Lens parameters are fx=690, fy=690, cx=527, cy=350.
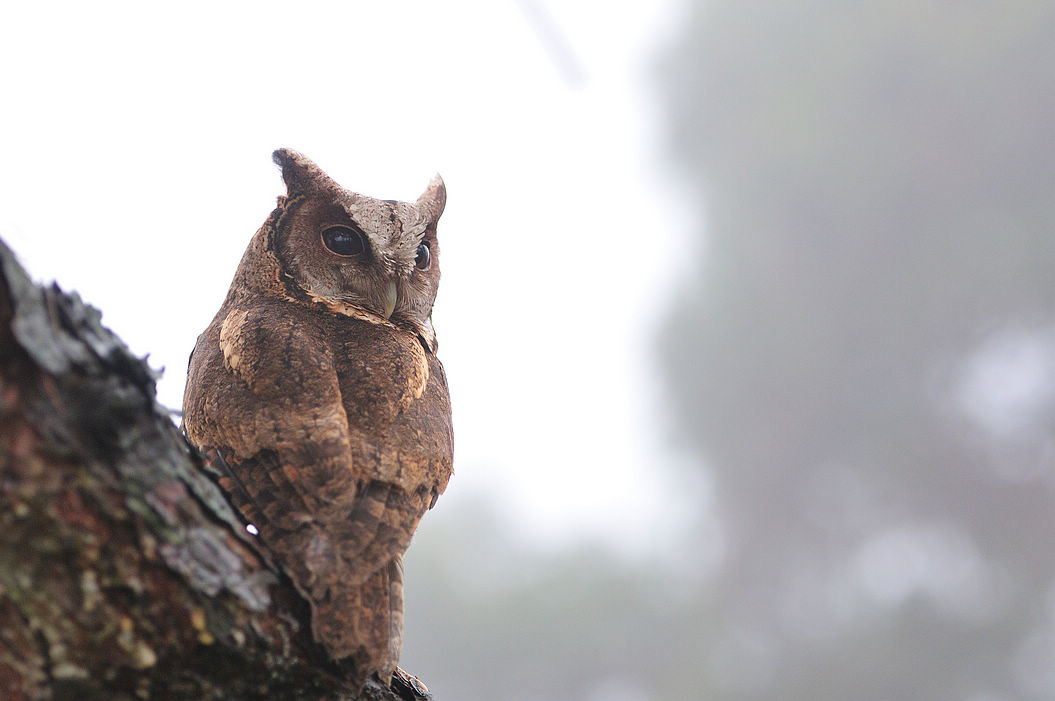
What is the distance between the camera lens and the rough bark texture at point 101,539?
649 millimetres

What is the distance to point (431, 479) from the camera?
1.12 m

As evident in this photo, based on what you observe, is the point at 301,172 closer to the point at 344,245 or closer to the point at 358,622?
the point at 344,245

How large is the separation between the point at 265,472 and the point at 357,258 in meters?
0.53

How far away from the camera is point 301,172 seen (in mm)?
1417

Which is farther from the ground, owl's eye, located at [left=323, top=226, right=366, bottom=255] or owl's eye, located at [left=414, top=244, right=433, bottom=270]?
owl's eye, located at [left=414, top=244, right=433, bottom=270]

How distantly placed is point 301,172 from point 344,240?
170mm

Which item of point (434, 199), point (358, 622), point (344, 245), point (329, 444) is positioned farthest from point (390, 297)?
point (358, 622)

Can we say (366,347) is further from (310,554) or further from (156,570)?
(156,570)

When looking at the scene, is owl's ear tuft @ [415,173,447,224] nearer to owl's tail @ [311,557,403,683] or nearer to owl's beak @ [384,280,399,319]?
owl's beak @ [384,280,399,319]

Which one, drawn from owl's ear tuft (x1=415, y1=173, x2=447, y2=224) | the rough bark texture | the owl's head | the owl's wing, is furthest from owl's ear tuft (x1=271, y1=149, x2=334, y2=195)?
the rough bark texture

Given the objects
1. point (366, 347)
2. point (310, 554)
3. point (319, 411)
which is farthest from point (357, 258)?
point (310, 554)

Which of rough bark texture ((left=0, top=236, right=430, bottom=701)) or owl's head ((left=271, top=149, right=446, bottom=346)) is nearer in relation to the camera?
rough bark texture ((left=0, top=236, right=430, bottom=701))

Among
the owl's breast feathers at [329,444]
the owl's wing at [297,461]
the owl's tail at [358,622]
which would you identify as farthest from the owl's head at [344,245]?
the owl's tail at [358,622]

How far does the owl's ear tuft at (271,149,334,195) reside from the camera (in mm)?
1414
